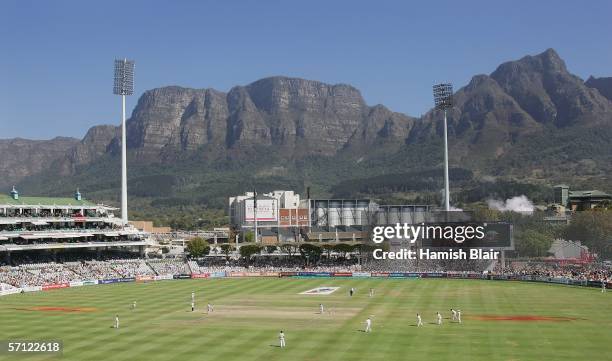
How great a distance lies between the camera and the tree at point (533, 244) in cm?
12369

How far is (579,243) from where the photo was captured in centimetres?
12675

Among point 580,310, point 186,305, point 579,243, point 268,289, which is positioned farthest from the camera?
point 579,243

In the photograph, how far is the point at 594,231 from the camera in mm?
129000

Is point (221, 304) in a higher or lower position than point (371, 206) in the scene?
lower

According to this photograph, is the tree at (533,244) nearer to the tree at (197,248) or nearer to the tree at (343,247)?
the tree at (343,247)

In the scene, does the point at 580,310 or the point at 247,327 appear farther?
the point at 580,310

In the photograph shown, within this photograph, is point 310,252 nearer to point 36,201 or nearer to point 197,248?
point 197,248

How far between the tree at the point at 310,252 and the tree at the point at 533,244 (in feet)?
119

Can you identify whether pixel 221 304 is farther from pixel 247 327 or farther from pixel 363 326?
pixel 363 326

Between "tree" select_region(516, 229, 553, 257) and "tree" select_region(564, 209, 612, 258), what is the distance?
795 centimetres

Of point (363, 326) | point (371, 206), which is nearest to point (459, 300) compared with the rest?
point (363, 326)

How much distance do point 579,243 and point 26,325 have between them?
329 feet

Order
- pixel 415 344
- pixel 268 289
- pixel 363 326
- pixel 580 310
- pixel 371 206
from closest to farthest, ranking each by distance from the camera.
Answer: pixel 415 344, pixel 363 326, pixel 580 310, pixel 268 289, pixel 371 206
